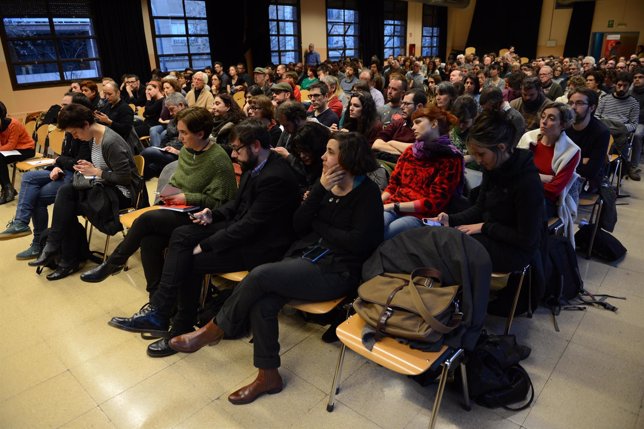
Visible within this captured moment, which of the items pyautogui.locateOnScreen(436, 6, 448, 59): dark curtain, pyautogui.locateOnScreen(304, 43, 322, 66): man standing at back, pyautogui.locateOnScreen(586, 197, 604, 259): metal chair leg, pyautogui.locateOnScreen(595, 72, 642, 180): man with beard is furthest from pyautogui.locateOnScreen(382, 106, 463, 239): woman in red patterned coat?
pyautogui.locateOnScreen(436, 6, 448, 59): dark curtain

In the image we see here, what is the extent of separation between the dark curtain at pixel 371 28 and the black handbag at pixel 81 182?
1372 centimetres

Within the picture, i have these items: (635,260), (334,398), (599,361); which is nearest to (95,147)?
(334,398)

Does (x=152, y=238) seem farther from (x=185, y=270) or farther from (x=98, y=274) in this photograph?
(x=98, y=274)

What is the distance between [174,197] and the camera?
2674 mm

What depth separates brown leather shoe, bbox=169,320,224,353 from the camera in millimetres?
2188

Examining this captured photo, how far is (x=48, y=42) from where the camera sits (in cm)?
865

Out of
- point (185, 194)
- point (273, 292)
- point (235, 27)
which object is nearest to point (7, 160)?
point (185, 194)

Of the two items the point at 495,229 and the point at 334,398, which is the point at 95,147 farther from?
the point at 495,229

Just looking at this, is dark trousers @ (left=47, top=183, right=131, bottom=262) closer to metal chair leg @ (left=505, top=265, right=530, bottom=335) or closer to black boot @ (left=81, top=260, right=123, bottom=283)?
black boot @ (left=81, top=260, right=123, bottom=283)

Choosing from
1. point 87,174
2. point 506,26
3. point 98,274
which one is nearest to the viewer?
point 98,274

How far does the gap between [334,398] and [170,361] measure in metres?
0.95

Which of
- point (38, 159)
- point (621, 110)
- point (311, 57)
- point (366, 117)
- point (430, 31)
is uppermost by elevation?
point (430, 31)

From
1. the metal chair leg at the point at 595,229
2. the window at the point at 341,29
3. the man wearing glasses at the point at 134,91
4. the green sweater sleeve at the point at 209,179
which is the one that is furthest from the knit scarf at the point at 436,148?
the window at the point at 341,29

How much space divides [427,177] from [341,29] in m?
13.4
